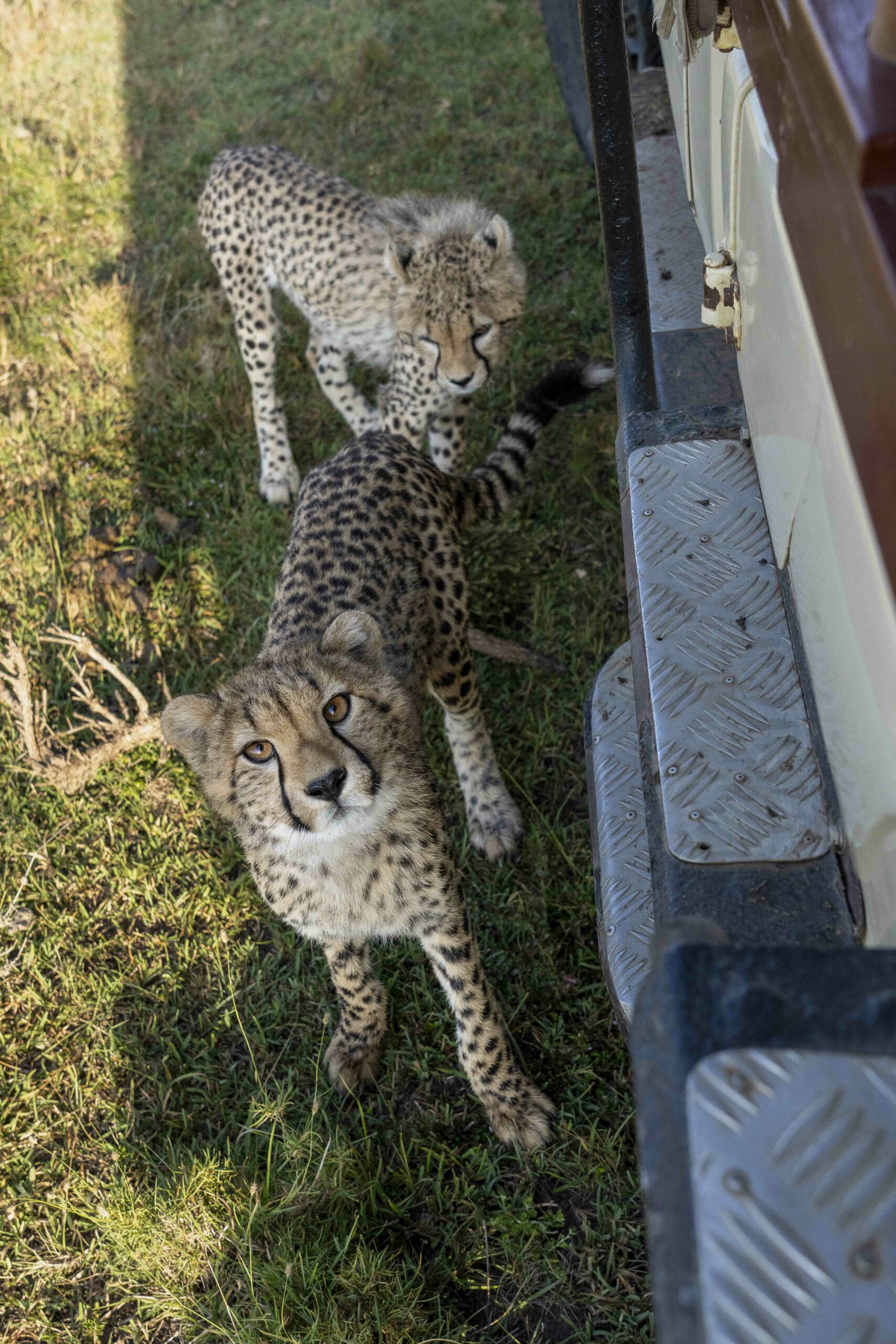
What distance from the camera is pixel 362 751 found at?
2.17m

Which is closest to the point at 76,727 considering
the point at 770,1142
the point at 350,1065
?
the point at 350,1065

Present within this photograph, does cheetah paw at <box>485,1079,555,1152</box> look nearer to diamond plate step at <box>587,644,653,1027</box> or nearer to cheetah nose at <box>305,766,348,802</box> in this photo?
diamond plate step at <box>587,644,653,1027</box>

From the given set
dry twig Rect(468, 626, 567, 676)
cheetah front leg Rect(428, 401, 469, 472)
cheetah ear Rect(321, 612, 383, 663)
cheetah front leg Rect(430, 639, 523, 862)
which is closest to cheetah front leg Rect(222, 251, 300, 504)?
cheetah front leg Rect(428, 401, 469, 472)

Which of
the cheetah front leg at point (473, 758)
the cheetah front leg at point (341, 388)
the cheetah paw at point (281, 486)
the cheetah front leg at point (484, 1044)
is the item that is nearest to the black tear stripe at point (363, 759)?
the cheetah front leg at point (484, 1044)

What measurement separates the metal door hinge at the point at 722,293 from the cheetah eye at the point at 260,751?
1.20 metres

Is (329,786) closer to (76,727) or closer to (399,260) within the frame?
(76,727)

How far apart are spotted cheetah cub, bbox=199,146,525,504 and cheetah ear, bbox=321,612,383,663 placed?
5.46 ft

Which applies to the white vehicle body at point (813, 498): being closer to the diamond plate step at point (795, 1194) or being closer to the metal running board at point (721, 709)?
the metal running board at point (721, 709)

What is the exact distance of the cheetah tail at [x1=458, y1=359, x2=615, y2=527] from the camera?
3139mm

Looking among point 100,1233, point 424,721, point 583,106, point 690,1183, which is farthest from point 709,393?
point 583,106

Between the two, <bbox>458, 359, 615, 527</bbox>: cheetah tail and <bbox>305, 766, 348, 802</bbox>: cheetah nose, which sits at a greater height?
<bbox>458, 359, 615, 527</bbox>: cheetah tail

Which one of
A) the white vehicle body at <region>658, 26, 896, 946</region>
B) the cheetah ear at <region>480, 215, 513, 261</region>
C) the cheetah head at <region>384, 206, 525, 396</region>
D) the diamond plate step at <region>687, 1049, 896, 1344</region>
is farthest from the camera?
the cheetah ear at <region>480, 215, 513, 261</region>

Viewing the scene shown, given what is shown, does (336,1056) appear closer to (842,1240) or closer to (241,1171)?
(241,1171)

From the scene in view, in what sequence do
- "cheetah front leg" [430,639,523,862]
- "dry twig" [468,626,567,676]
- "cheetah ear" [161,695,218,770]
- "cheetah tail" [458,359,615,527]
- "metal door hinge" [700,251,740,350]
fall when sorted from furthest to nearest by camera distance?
"dry twig" [468,626,567,676] < "cheetah tail" [458,359,615,527] < "cheetah front leg" [430,639,523,862] < "cheetah ear" [161,695,218,770] < "metal door hinge" [700,251,740,350]
